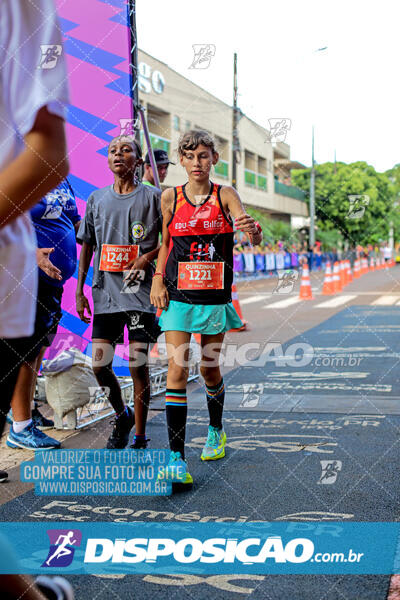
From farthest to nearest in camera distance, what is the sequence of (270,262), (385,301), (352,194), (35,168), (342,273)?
(270,262), (342,273), (385,301), (352,194), (35,168)

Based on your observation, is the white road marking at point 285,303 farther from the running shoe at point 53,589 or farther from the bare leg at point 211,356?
the running shoe at point 53,589

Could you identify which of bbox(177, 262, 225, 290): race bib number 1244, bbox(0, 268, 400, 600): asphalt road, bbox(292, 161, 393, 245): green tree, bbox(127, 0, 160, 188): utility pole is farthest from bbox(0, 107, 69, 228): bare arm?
bbox(292, 161, 393, 245): green tree

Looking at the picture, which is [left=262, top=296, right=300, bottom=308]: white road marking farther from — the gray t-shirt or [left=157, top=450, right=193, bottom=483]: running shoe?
[left=157, top=450, right=193, bottom=483]: running shoe

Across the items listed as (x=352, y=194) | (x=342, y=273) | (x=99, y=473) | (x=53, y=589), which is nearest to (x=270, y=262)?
(x=342, y=273)

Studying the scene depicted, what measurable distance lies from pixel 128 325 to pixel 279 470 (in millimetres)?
1203

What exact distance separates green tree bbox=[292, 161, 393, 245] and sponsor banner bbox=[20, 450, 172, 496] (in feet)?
9.79

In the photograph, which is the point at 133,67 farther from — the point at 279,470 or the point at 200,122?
the point at 200,122

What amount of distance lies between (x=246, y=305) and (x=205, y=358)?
44.7 ft

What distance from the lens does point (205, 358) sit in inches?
168

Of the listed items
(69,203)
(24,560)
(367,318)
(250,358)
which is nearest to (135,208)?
(69,203)

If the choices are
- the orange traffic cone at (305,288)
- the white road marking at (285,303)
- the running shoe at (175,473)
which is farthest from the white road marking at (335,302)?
the running shoe at (175,473)

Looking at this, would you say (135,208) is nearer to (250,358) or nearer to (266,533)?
(266,533)

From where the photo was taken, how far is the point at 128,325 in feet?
14.8

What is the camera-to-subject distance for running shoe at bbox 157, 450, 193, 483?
379 cm
